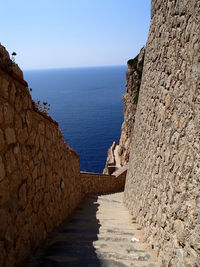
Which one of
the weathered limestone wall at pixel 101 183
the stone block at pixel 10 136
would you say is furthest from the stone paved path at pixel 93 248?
the weathered limestone wall at pixel 101 183

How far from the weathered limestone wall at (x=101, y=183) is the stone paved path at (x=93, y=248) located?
22.9ft

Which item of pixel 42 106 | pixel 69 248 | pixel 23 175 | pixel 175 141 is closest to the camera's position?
pixel 23 175

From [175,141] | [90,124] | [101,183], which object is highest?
[175,141]

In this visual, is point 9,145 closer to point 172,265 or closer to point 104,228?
point 172,265

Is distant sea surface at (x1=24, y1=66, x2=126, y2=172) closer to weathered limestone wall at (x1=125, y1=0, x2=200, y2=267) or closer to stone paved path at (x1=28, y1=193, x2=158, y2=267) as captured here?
stone paved path at (x1=28, y1=193, x2=158, y2=267)

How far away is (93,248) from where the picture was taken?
4285 mm

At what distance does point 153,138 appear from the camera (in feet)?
18.0

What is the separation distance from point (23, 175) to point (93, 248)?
62.2 inches

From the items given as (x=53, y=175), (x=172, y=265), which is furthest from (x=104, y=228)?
(x=172, y=265)

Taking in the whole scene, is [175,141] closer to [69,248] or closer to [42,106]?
[69,248]

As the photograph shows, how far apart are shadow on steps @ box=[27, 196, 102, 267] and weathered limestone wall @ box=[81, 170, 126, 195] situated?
7117mm

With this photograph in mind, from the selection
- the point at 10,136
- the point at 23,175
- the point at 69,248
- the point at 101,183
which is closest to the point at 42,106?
the point at 23,175

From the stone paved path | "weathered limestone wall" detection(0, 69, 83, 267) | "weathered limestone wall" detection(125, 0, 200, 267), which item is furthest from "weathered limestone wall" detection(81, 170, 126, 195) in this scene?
"weathered limestone wall" detection(125, 0, 200, 267)

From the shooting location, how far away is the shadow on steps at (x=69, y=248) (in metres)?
3.66
